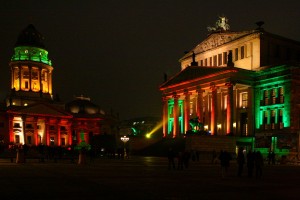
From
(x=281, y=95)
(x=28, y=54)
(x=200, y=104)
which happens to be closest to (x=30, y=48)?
(x=28, y=54)

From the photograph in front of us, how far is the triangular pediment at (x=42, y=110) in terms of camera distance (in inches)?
4429

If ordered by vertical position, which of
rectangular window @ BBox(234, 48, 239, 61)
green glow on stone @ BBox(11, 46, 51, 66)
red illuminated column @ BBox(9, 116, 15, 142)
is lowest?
red illuminated column @ BBox(9, 116, 15, 142)

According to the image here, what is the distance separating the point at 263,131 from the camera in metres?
63.7

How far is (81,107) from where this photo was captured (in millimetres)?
138625

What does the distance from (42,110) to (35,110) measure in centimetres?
219

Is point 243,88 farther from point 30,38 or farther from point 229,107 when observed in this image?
point 30,38

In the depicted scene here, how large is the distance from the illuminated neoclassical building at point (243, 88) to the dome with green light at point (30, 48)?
59050 millimetres

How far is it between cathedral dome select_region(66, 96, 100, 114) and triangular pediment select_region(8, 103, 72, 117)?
536 inches

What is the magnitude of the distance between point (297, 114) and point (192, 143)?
53.0ft

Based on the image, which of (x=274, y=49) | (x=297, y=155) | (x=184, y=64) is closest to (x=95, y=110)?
(x=184, y=64)

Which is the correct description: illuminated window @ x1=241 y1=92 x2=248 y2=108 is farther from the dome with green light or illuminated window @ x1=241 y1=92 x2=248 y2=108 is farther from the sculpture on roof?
the dome with green light

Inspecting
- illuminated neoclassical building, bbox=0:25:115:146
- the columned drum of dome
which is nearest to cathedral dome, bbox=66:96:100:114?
illuminated neoclassical building, bbox=0:25:115:146

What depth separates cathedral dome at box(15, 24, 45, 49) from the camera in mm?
123562

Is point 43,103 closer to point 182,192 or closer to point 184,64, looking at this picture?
point 184,64
